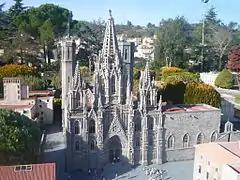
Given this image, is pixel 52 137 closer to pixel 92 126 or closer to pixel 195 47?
pixel 92 126

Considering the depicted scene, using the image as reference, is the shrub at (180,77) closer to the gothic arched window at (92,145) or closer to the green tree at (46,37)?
the green tree at (46,37)

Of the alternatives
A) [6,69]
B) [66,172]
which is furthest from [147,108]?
[6,69]

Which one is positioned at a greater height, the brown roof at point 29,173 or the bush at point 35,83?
the bush at point 35,83

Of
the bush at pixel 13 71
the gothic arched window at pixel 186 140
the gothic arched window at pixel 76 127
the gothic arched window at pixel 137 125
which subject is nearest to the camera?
the gothic arched window at pixel 76 127

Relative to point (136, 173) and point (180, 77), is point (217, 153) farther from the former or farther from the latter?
point (180, 77)

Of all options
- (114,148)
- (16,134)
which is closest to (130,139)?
(114,148)

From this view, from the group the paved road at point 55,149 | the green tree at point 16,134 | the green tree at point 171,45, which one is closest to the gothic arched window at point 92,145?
the paved road at point 55,149

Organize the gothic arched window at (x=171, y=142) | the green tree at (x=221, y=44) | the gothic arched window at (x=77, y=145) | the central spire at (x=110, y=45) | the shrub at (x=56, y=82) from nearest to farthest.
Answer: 1. the gothic arched window at (x=77, y=145)
2. the central spire at (x=110, y=45)
3. the gothic arched window at (x=171, y=142)
4. the shrub at (x=56, y=82)
5. the green tree at (x=221, y=44)
